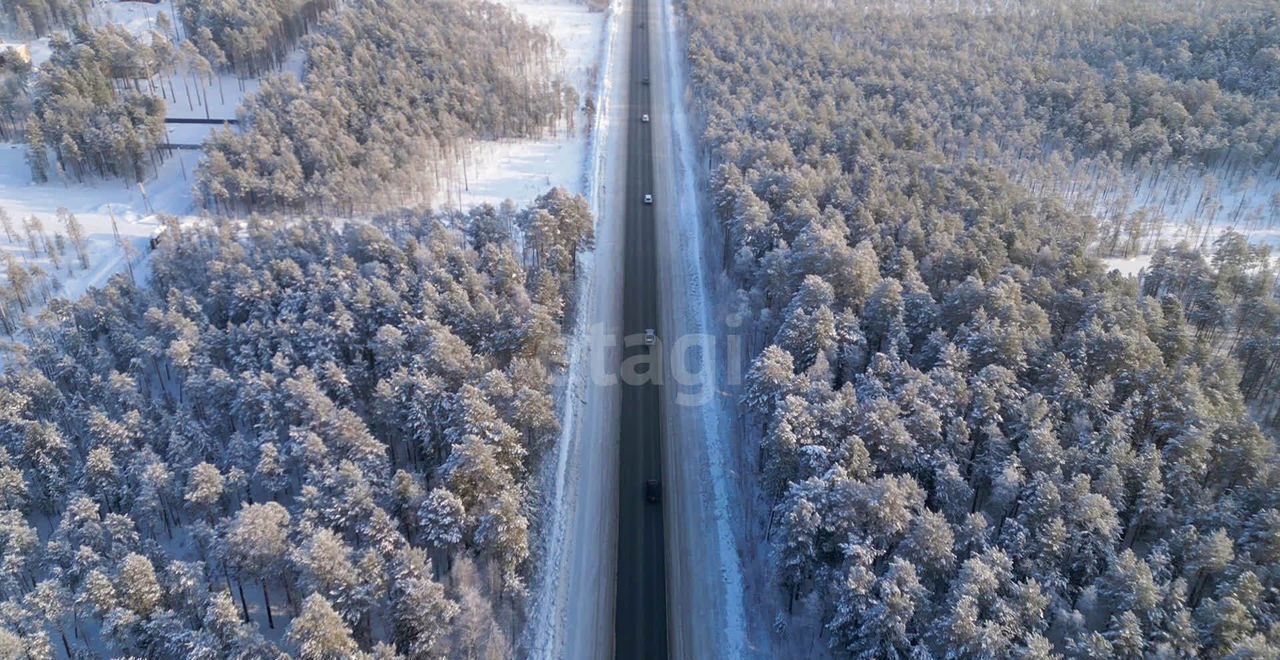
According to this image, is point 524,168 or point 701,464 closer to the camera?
point 701,464

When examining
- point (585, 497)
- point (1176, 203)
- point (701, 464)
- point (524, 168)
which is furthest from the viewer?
point (524, 168)

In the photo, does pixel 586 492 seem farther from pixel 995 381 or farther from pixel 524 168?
pixel 524 168

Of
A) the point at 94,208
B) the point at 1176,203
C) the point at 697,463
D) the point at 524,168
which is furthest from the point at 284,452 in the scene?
the point at 1176,203

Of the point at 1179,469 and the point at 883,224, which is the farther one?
the point at 883,224

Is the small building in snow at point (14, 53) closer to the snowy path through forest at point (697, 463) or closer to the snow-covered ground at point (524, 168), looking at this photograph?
the snow-covered ground at point (524, 168)

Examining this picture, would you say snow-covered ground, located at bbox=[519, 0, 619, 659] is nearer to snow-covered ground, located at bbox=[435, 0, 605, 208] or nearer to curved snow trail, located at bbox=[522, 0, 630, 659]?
curved snow trail, located at bbox=[522, 0, 630, 659]

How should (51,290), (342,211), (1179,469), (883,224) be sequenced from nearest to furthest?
(1179,469)
(883,224)
(51,290)
(342,211)

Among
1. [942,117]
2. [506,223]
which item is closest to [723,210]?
[506,223]

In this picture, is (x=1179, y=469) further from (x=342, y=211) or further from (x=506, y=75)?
(x=506, y=75)
